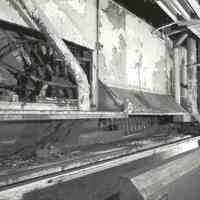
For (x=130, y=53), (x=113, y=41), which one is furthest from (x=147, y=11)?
(x=113, y=41)

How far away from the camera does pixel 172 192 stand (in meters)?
1.12

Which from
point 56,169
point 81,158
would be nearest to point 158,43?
point 81,158

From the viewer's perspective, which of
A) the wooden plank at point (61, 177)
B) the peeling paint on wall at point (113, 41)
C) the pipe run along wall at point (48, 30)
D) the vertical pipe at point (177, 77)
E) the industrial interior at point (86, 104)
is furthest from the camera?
the vertical pipe at point (177, 77)

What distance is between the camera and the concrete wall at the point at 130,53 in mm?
2154

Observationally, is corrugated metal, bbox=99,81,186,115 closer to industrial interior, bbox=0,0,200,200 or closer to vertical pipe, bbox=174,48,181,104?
industrial interior, bbox=0,0,200,200

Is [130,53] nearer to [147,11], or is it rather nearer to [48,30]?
[147,11]

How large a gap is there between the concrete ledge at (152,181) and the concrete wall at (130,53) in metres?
1.11

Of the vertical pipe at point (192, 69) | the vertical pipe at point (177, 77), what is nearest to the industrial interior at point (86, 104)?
the vertical pipe at point (177, 77)

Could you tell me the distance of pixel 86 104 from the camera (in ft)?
5.05

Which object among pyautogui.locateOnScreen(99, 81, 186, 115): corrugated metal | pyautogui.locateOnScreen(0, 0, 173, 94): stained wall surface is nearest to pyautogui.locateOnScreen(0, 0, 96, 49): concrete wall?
pyautogui.locateOnScreen(0, 0, 173, 94): stained wall surface

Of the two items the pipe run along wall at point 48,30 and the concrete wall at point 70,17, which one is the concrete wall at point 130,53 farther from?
the pipe run along wall at point 48,30

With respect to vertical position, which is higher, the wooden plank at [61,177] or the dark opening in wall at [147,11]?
the dark opening in wall at [147,11]

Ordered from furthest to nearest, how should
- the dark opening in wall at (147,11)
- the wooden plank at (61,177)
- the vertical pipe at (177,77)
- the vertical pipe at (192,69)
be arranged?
1. the vertical pipe at (192,69)
2. the vertical pipe at (177,77)
3. the dark opening in wall at (147,11)
4. the wooden plank at (61,177)

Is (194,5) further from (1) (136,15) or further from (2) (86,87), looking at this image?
(2) (86,87)
